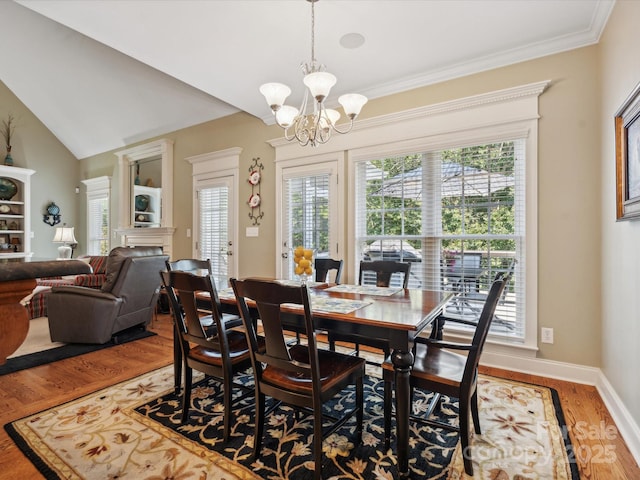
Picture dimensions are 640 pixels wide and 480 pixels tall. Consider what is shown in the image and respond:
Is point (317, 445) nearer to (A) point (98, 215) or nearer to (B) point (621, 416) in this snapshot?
(B) point (621, 416)

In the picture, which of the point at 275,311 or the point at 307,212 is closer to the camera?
the point at 275,311

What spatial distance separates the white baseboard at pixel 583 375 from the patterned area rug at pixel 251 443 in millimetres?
305

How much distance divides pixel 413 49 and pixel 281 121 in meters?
1.37

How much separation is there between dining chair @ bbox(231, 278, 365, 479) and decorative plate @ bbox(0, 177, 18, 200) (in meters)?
7.30

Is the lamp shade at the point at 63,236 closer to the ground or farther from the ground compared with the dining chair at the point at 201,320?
farther from the ground

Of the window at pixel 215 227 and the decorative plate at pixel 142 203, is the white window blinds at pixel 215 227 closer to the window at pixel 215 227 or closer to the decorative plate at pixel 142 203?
the window at pixel 215 227

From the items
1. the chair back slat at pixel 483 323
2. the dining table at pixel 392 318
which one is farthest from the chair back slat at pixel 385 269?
the chair back slat at pixel 483 323

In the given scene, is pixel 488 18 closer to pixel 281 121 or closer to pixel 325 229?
pixel 281 121

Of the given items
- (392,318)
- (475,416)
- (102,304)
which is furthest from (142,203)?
(475,416)

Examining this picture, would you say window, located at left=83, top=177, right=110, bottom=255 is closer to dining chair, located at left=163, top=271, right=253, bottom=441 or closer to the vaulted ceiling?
the vaulted ceiling

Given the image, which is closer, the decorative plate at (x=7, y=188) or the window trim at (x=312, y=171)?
the window trim at (x=312, y=171)

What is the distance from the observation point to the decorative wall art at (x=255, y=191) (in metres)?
4.41

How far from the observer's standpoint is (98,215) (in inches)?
276

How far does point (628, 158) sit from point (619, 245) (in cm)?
55
